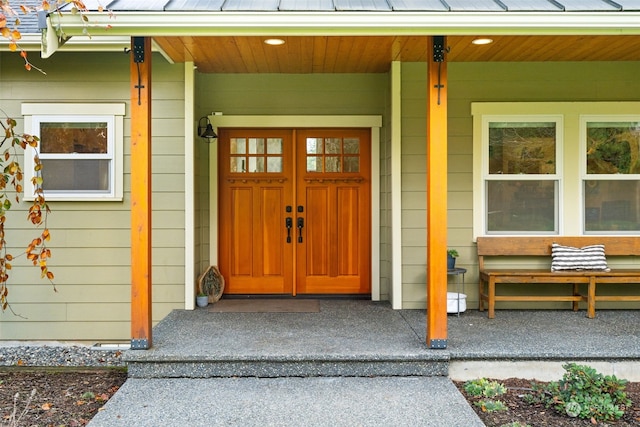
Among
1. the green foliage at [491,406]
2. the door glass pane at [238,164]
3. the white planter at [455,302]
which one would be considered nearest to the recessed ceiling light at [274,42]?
the door glass pane at [238,164]

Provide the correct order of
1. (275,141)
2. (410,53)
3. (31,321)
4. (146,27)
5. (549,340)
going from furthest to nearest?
(275,141) < (31,321) < (410,53) < (549,340) < (146,27)

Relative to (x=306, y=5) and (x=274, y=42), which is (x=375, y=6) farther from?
(x=274, y=42)

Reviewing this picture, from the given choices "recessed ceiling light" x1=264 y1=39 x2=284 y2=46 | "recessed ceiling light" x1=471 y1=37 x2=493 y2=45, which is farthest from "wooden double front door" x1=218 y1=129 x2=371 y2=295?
"recessed ceiling light" x1=471 y1=37 x2=493 y2=45

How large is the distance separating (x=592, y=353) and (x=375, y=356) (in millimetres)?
1651

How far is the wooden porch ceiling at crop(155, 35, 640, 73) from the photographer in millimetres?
4688

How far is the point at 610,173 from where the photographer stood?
18.4ft

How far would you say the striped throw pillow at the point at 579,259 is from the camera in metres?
5.37

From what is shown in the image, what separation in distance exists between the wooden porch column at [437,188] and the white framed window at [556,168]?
1.79 meters

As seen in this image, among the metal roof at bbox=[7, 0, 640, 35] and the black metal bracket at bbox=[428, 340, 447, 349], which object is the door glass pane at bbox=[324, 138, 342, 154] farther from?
the black metal bracket at bbox=[428, 340, 447, 349]

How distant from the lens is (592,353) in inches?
157

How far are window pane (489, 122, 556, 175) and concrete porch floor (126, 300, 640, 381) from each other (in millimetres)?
1656

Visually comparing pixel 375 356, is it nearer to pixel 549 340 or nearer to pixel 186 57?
pixel 549 340

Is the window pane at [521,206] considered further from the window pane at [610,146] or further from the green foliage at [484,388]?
the green foliage at [484,388]

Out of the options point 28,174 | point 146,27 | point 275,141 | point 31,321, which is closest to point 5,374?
point 31,321
